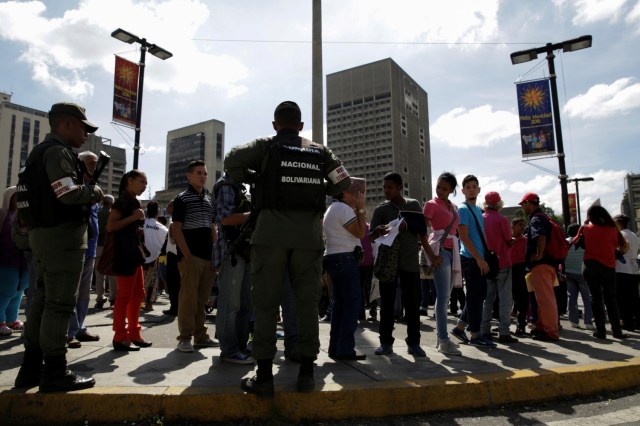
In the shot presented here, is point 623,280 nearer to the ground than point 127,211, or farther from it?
nearer to the ground

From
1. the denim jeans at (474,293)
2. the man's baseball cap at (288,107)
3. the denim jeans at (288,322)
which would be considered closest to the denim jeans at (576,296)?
the denim jeans at (474,293)

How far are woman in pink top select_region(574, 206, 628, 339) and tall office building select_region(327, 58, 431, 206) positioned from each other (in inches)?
4900

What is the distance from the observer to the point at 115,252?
4141mm

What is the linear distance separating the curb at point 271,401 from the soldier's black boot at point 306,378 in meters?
0.06

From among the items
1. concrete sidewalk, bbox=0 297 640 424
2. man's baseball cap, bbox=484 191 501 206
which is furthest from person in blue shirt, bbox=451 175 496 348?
man's baseball cap, bbox=484 191 501 206

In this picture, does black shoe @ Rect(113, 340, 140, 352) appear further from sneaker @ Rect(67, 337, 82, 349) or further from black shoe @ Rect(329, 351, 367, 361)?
black shoe @ Rect(329, 351, 367, 361)

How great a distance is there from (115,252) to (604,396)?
487 centimetres

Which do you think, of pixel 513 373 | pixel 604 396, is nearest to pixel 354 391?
pixel 513 373

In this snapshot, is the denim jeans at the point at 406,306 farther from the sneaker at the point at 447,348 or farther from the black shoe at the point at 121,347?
the black shoe at the point at 121,347

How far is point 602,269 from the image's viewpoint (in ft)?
18.7

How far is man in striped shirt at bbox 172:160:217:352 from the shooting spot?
13.3 ft

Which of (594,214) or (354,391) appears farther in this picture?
(594,214)

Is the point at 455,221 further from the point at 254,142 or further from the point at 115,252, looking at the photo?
the point at 115,252

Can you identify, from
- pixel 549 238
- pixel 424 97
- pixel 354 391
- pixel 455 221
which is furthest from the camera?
pixel 424 97
